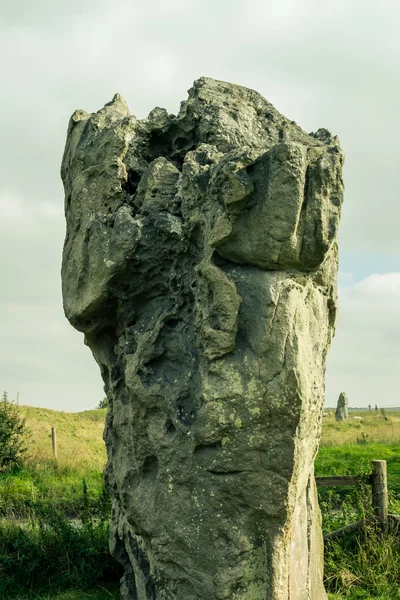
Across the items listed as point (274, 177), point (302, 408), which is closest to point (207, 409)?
point (302, 408)

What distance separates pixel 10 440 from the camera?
16641 millimetres

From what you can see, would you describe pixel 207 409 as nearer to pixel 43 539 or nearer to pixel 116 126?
pixel 116 126

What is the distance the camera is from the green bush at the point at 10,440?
16312mm

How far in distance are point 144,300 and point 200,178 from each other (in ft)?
4.13

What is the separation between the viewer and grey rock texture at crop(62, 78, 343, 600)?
5.04 metres

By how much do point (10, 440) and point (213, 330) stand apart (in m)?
12.9

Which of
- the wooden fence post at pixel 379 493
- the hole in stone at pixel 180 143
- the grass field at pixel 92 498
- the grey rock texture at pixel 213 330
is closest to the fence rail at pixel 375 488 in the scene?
the wooden fence post at pixel 379 493

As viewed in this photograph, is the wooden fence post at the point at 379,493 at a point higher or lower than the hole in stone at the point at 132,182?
lower

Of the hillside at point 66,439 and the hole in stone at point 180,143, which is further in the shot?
the hillside at point 66,439

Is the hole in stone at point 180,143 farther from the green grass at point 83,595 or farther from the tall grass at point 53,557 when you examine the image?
the tall grass at point 53,557

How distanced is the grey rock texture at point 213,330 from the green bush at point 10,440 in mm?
10783

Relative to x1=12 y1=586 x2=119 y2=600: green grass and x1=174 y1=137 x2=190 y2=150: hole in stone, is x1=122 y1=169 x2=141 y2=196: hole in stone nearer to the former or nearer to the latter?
x1=174 y1=137 x2=190 y2=150: hole in stone

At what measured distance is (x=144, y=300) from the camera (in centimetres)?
609

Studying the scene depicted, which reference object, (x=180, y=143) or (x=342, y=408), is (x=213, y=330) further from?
(x=342, y=408)
